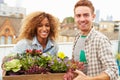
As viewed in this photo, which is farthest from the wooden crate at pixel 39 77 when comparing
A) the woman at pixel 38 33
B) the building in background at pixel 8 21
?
the building in background at pixel 8 21

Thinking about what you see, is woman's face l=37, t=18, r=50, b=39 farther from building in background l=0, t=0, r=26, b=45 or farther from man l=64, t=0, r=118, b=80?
building in background l=0, t=0, r=26, b=45

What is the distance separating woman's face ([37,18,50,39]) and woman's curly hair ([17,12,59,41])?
0.03 meters

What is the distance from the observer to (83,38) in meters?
1.65

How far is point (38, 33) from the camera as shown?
190 centimetres

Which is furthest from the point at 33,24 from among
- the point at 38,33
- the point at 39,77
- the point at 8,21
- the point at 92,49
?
the point at 8,21

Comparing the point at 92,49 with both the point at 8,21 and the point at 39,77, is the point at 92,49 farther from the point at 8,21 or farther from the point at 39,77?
the point at 8,21

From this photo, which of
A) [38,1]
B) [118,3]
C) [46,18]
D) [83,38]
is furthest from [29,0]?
[118,3]

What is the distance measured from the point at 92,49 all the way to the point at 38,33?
0.59 m

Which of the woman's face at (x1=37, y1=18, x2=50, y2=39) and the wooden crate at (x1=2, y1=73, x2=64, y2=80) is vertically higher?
the woman's face at (x1=37, y1=18, x2=50, y2=39)

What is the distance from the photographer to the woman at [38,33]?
1858 millimetres

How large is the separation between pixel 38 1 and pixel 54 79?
2792 mm

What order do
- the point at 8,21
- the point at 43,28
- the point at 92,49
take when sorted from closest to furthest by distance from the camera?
the point at 92,49 → the point at 43,28 → the point at 8,21

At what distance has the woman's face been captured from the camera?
1864 mm

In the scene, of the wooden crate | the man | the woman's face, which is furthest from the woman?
the wooden crate
